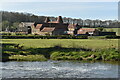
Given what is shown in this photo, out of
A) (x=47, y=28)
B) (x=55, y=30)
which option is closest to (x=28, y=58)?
(x=55, y=30)

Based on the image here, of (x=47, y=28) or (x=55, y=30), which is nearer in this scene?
(x=55, y=30)

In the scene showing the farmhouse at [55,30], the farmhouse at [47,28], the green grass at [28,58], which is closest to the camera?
the green grass at [28,58]

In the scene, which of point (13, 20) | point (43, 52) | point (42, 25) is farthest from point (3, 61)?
point (13, 20)

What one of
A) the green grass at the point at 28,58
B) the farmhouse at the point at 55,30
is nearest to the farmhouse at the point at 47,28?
the farmhouse at the point at 55,30

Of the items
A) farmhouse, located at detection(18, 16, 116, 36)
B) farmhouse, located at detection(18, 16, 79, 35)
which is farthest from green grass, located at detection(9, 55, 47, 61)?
farmhouse, located at detection(18, 16, 79, 35)

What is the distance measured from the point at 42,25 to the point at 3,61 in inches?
3680

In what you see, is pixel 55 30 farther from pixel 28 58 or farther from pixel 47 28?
pixel 28 58

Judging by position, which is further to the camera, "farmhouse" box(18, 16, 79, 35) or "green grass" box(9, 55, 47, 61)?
"farmhouse" box(18, 16, 79, 35)

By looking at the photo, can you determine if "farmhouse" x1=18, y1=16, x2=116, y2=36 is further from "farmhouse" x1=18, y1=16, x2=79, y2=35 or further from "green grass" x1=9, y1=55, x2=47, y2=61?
"green grass" x1=9, y1=55, x2=47, y2=61

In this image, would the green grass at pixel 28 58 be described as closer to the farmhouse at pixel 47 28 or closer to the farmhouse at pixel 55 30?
the farmhouse at pixel 55 30

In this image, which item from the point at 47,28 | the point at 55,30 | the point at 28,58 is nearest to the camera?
the point at 28,58

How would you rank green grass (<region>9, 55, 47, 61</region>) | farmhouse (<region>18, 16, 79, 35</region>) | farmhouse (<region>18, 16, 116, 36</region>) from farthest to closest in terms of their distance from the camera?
1. farmhouse (<region>18, 16, 79, 35</region>)
2. farmhouse (<region>18, 16, 116, 36</region>)
3. green grass (<region>9, 55, 47, 61</region>)

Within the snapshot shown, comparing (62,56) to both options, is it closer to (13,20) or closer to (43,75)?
(43,75)

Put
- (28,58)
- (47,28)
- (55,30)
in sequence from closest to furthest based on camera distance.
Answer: (28,58), (55,30), (47,28)
